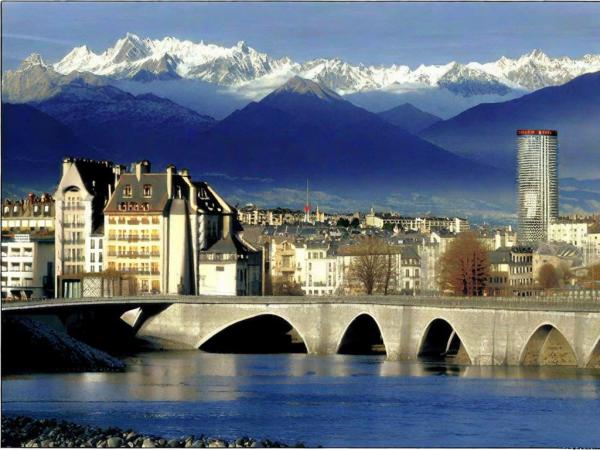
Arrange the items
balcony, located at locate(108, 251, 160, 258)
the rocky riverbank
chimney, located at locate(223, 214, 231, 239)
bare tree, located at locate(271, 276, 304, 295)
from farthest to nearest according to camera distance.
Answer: bare tree, located at locate(271, 276, 304, 295) < chimney, located at locate(223, 214, 231, 239) < balcony, located at locate(108, 251, 160, 258) < the rocky riverbank

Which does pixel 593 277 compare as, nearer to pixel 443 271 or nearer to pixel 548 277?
pixel 548 277

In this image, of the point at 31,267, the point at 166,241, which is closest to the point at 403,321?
the point at 166,241

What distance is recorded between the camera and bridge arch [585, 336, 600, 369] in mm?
78875

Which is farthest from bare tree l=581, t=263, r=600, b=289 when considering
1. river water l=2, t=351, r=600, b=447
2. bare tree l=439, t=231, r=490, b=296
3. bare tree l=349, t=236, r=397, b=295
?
river water l=2, t=351, r=600, b=447

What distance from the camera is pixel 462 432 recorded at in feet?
201

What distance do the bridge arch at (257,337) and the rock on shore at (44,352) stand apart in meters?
13.0

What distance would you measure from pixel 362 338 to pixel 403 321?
23.9ft

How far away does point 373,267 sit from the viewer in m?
131

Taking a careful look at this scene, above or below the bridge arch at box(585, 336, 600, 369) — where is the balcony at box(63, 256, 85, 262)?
above

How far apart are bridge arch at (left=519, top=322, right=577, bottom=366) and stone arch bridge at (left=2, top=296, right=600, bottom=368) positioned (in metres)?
0.04

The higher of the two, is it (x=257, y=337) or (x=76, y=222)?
(x=76, y=222)

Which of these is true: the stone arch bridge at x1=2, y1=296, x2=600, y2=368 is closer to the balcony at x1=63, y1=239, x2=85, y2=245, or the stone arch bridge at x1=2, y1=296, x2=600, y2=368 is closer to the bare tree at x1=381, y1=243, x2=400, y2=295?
the balcony at x1=63, y1=239, x2=85, y2=245

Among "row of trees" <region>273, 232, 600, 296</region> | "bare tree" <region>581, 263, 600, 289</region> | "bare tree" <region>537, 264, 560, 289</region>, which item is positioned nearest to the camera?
"row of trees" <region>273, 232, 600, 296</region>

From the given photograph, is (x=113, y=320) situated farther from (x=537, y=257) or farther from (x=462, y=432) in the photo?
(x=537, y=257)
